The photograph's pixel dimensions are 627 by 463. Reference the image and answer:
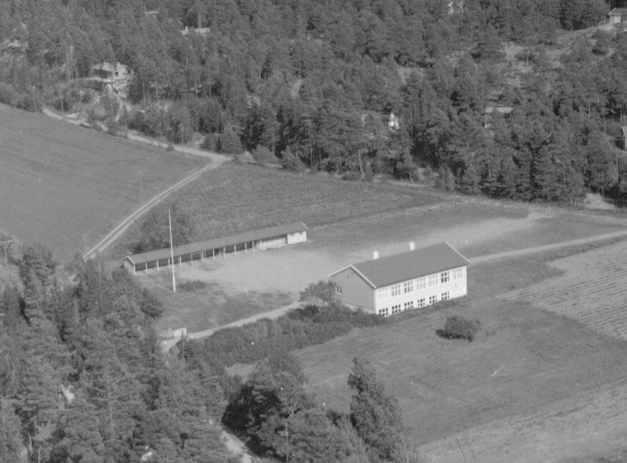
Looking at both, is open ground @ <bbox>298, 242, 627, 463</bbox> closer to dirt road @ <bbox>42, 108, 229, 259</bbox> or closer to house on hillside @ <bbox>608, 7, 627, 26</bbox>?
dirt road @ <bbox>42, 108, 229, 259</bbox>

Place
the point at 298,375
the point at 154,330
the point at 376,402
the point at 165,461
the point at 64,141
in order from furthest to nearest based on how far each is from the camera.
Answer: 1. the point at 64,141
2. the point at 154,330
3. the point at 298,375
4. the point at 376,402
5. the point at 165,461

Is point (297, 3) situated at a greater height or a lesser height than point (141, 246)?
greater

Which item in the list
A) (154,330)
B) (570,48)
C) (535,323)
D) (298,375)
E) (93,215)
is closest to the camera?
(298,375)

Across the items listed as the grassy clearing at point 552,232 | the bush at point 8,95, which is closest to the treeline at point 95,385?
the grassy clearing at point 552,232

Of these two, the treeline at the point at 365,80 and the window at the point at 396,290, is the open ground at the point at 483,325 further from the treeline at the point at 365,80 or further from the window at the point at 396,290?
the treeline at the point at 365,80

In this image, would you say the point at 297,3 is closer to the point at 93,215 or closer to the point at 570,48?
the point at 570,48

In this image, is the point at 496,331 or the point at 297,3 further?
the point at 297,3

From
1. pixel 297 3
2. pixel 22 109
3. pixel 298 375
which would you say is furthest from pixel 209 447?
pixel 297 3
